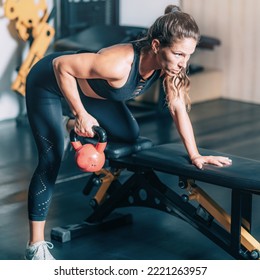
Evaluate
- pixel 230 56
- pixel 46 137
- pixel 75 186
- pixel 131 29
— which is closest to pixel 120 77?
pixel 46 137

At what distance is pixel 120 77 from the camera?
225 cm

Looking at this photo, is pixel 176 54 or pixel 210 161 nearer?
pixel 176 54

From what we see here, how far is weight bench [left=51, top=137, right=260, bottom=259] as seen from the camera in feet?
7.67

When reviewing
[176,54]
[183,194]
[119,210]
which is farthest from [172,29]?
[119,210]

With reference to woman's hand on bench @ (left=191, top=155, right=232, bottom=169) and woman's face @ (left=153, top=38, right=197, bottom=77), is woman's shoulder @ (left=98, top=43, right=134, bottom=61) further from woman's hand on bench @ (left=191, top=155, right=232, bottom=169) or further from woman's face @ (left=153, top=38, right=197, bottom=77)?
woman's hand on bench @ (left=191, top=155, right=232, bottom=169)

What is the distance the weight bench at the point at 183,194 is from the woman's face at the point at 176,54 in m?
0.37

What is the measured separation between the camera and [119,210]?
2982 mm

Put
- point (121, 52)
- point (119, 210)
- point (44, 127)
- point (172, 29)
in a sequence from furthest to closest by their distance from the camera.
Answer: point (119, 210) → point (44, 127) → point (121, 52) → point (172, 29)

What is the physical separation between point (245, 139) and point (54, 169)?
78.2 inches

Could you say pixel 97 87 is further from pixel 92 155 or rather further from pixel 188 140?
pixel 188 140

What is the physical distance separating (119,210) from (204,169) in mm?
715

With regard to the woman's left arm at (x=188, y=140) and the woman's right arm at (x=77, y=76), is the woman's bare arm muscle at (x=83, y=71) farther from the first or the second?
the woman's left arm at (x=188, y=140)

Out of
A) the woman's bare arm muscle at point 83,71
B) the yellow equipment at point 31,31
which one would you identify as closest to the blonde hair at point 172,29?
the woman's bare arm muscle at point 83,71

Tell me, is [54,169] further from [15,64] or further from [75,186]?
[15,64]
